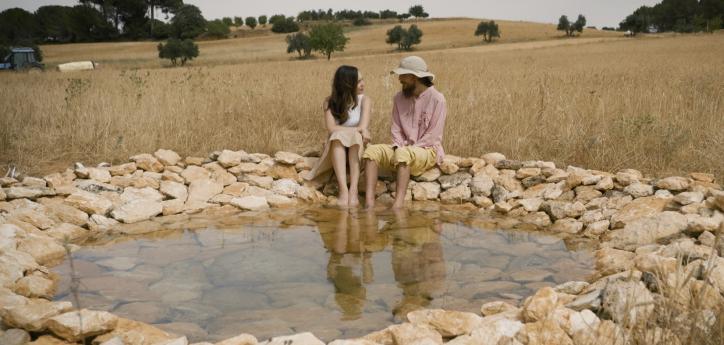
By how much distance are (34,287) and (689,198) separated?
4.56 meters

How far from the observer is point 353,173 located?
562cm

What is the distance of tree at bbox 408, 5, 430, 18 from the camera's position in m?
79.4

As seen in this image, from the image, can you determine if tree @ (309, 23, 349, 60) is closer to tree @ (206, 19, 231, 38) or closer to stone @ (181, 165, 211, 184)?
tree @ (206, 19, 231, 38)

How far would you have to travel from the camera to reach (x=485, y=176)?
5711 millimetres

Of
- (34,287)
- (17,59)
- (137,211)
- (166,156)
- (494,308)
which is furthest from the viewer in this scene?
(17,59)

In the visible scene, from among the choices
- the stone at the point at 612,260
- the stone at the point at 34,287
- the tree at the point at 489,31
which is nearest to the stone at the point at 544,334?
the stone at the point at 612,260

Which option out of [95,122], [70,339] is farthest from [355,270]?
[95,122]

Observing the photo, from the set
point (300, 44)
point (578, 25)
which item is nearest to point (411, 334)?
point (300, 44)

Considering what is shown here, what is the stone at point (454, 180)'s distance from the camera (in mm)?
5785

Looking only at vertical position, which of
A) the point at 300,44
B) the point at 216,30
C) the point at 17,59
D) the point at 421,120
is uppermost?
the point at 216,30

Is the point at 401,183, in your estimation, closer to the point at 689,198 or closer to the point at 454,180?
the point at 454,180

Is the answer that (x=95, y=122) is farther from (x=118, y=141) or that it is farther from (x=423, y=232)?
(x=423, y=232)

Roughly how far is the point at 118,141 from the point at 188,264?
2966 millimetres

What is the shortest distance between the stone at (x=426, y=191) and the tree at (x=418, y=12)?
77072 millimetres
